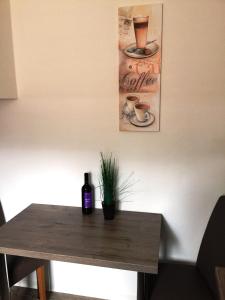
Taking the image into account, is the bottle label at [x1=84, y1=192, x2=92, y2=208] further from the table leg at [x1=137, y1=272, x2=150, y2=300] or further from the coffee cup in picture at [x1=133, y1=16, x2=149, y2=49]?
the coffee cup in picture at [x1=133, y1=16, x2=149, y2=49]

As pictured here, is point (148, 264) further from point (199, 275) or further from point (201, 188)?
point (201, 188)

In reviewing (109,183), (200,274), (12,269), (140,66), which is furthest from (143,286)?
(140,66)

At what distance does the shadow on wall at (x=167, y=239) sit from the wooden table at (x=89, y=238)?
0.12 m

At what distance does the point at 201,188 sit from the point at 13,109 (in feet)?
4.85

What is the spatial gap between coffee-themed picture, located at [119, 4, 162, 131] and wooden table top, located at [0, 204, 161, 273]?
0.64 m

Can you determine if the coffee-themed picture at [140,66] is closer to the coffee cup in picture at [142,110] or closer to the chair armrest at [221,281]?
the coffee cup in picture at [142,110]

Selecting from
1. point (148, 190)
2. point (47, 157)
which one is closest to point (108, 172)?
point (148, 190)

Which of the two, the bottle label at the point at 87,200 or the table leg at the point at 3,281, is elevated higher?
the bottle label at the point at 87,200

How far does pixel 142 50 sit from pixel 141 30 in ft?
0.40

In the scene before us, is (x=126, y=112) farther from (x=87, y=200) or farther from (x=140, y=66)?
(x=87, y=200)

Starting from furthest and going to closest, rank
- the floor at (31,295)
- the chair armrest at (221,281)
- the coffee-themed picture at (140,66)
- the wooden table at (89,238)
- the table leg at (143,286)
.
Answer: the floor at (31,295) → the coffee-themed picture at (140,66) → the table leg at (143,286) → the wooden table at (89,238) → the chair armrest at (221,281)

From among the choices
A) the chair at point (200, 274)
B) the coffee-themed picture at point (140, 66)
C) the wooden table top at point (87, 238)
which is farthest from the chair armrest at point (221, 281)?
the coffee-themed picture at point (140, 66)

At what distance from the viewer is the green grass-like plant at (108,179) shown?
1766 mm

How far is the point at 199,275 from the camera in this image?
159 centimetres
